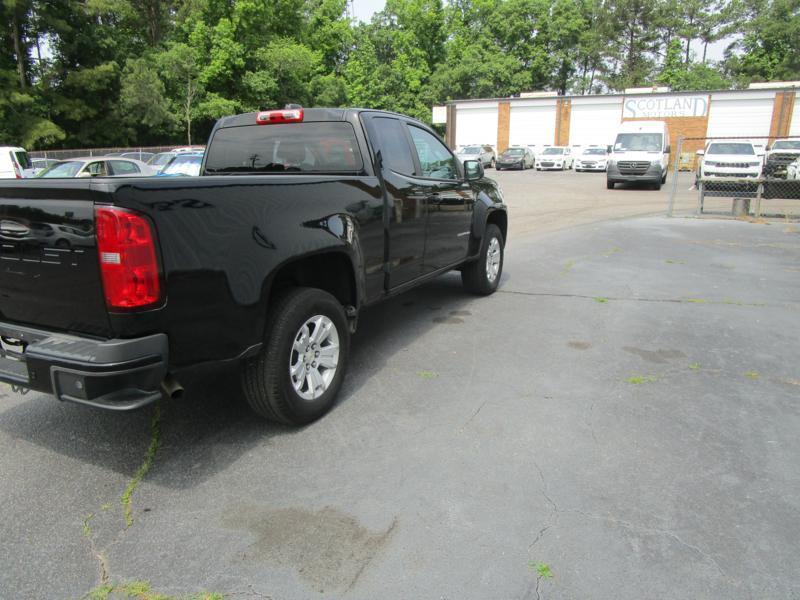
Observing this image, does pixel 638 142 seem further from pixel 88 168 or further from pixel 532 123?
pixel 532 123

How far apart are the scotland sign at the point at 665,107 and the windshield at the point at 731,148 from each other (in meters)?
23.3

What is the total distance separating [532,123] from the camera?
46875mm

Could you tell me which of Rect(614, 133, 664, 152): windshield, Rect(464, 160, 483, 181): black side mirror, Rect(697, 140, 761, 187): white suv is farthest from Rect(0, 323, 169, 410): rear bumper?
A: Rect(614, 133, 664, 152): windshield

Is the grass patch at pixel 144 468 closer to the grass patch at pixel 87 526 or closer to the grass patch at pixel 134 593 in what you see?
the grass patch at pixel 87 526

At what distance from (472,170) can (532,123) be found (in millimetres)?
43314

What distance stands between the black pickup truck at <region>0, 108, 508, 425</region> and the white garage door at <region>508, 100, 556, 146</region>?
4495 cm

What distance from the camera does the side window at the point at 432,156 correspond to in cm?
543

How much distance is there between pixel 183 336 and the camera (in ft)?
A: 9.64

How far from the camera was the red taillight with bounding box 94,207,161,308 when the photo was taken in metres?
2.63

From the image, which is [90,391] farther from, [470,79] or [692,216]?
[470,79]

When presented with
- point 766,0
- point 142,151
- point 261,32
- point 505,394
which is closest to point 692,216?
point 505,394

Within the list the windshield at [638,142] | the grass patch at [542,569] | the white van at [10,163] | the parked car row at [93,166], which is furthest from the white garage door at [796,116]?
the grass patch at [542,569]

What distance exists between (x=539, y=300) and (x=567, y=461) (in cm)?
372

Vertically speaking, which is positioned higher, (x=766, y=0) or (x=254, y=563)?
(x=766, y=0)
